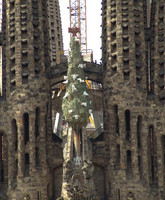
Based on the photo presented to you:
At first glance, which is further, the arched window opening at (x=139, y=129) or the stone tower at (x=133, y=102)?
the arched window opening at (x=139, y=129)

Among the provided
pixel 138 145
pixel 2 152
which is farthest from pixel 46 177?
pixel 138 145

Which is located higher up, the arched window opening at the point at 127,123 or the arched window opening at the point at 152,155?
the arched window opening at the point at 127,123

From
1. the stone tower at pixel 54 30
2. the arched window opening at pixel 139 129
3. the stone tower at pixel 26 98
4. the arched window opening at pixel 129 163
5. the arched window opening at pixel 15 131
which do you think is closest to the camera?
the stone tower at pixel 26 98

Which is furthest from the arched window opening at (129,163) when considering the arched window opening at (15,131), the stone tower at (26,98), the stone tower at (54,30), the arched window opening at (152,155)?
the stone tower at (54,30)

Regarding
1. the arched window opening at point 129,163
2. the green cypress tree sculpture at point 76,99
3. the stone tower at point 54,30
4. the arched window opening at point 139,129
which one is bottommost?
the arched window opening at point 129,163

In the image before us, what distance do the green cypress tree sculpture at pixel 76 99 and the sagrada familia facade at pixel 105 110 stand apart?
90.7 inches

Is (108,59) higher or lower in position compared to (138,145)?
higher

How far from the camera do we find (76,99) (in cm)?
4544

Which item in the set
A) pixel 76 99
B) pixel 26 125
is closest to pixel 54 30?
pixel 26 125

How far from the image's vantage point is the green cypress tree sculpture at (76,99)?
45438 mm

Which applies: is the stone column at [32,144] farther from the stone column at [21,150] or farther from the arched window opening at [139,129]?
the arched window opening at [139,129]

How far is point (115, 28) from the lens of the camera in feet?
161

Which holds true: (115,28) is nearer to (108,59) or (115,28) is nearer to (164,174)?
(108,59)

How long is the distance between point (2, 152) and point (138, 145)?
9.99 metres
